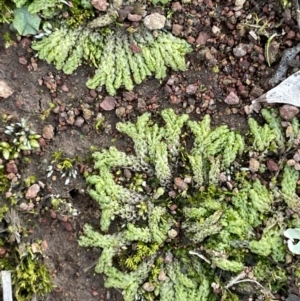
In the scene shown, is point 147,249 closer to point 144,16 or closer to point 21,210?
point 21,210

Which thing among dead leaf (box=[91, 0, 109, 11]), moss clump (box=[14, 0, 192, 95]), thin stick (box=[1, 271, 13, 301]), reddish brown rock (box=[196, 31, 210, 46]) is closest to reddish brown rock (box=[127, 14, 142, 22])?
moss clump (box=[14, 0, 192, 95])

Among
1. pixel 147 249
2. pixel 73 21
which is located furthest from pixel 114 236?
pixel 73 21

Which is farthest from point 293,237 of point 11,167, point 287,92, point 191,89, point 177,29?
point 11,167

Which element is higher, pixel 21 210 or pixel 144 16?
pixel 144 16

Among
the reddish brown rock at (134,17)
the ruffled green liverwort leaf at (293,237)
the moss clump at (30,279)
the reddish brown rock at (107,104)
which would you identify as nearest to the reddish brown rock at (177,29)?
the reddish brown rock at (134,17)

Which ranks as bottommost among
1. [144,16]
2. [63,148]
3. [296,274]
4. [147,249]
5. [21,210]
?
[296,274]

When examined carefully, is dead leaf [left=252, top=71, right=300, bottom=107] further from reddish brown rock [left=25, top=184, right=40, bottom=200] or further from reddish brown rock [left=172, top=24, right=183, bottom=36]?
reddish brown rock [left=25, top=184, right=40, bottom=200]

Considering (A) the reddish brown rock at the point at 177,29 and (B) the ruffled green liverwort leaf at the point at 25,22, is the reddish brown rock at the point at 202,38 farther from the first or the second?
(B) the ruffled green liverwort leaf at the point at 25,22
